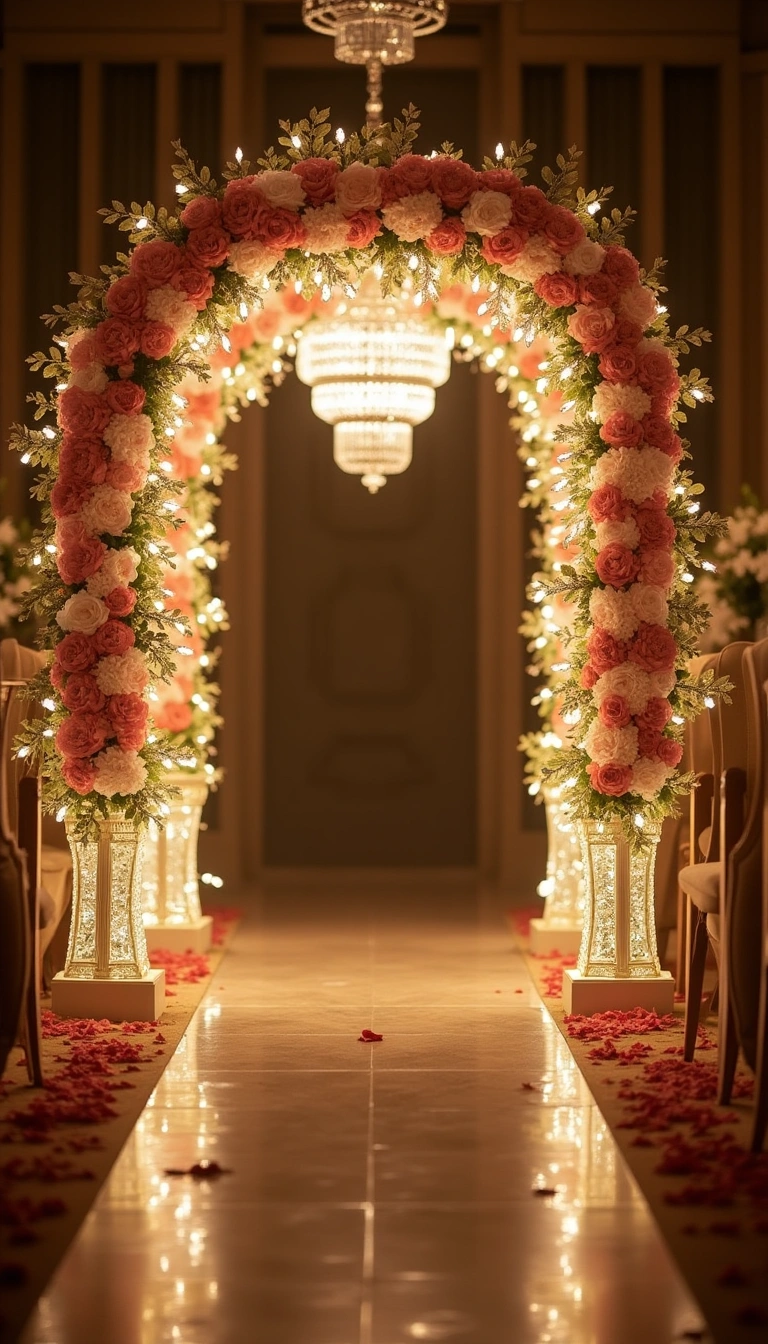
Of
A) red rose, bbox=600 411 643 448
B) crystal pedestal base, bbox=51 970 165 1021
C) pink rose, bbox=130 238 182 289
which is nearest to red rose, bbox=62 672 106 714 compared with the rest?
crystal pedestal base, bbox=51 970 165 1021

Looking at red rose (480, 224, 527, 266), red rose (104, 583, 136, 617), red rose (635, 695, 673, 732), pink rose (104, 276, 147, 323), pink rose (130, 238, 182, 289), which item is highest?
red rose (480, 224, 527, 266)

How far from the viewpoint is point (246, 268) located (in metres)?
5.40

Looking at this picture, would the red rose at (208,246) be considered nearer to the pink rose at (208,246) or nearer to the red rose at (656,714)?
the pink rose at (208,246)

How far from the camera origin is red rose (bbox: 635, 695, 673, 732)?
5.35m

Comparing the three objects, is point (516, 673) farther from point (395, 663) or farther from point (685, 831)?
point (685, 831)

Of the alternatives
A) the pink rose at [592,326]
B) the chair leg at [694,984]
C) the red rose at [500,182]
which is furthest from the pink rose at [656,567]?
the red rose at [500,182]

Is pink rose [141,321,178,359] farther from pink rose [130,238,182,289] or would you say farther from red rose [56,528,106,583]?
red rose [56,528,106,583]

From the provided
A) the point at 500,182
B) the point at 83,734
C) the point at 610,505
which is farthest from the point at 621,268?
the point at 83,734

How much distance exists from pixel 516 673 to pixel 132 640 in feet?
12.8

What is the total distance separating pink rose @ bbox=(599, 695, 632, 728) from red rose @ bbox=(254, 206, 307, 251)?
169 centimetres

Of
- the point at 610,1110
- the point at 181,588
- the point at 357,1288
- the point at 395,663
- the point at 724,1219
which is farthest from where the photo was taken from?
the point at 395,663

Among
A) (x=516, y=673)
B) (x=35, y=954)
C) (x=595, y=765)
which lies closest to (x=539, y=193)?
(x=595, y=765)

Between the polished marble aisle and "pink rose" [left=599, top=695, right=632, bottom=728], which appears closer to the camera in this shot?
the polished marble aisle

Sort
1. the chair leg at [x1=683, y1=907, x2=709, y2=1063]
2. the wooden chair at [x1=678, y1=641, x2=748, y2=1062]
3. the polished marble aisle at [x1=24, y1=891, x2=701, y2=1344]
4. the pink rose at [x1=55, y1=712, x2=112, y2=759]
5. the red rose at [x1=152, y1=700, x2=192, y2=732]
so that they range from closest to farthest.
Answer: the polished marble aisle at [x1=24, y1=891, x2=701, y2=1344] < the wooden chair at [x1=678, y1=641, x2=748, y2=1062] < the chair leg at [x1=683, y1=907, x2=709, y2=1063] < the pink rose at [x1=55, y1=712, x2=112, y2=759] < the red rose at [x1=152, y1=700, x2=192, y2=732]
